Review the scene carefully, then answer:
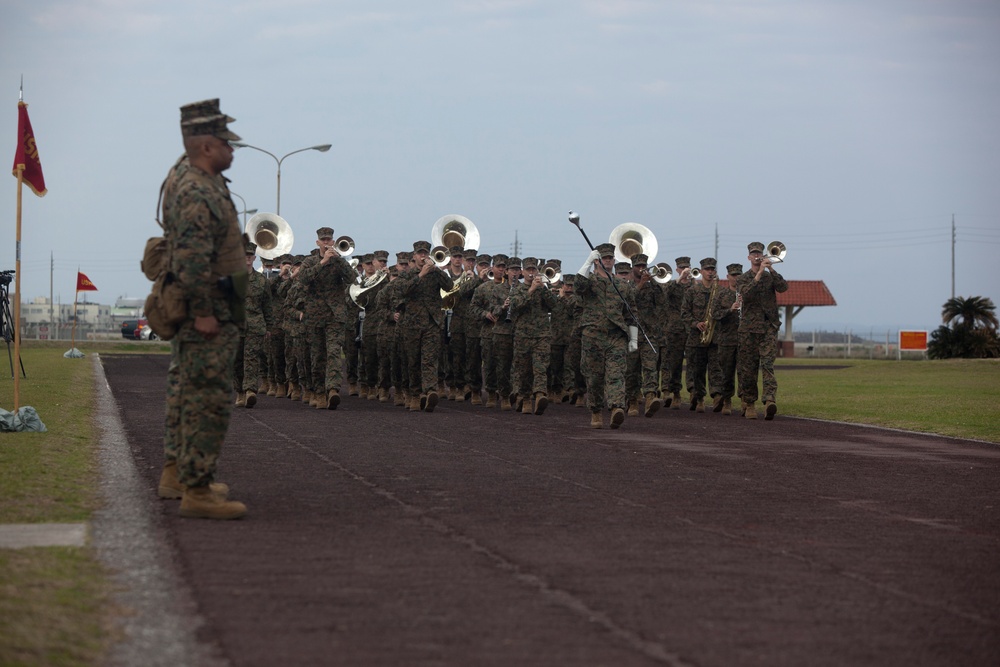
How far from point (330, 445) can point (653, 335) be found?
1001 centimetres

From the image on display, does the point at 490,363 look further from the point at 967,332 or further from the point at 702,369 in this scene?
the point at 967,332

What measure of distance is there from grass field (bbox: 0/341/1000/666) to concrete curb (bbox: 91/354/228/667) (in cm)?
9

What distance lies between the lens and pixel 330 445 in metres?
13.7

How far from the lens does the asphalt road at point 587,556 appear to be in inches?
211

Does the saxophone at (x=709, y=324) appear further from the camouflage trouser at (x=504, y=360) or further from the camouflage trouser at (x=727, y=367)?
the camouflage trouser at (x=504, y=360)

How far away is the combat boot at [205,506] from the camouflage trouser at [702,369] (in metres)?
14.5

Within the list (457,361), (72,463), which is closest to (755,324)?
(457,361)

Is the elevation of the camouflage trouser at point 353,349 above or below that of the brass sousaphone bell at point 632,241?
below

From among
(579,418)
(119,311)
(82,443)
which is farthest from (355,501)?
(119,311)

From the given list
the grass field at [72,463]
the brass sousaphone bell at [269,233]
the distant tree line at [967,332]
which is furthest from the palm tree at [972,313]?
the brass sousaphone bell at [269,233]

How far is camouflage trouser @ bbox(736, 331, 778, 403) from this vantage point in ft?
66.4

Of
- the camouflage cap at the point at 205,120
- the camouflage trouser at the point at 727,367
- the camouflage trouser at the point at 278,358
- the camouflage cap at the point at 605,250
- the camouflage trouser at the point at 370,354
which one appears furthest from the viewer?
the camouflage trouser at the point at 278,358

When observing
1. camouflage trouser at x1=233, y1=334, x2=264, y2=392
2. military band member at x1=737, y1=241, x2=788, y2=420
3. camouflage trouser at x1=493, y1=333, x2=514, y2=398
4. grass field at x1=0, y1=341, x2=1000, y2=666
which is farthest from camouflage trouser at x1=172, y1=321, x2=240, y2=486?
camouflage trouser at x1=493, y1=333, x2=514, y2=398

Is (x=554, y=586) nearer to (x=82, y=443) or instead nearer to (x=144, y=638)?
(x=144, y=638)
